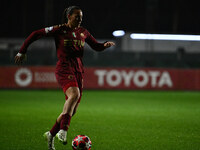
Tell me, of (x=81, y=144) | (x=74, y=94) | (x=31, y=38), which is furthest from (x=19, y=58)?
(x=81, y=144)

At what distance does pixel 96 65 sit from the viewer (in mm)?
26750

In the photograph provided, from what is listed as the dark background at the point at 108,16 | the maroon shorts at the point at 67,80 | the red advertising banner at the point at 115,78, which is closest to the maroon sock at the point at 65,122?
the maroon shorts at the point at 67,80

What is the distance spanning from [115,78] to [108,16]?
24.0 metres

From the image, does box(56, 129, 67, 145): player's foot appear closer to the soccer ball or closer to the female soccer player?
the female soccer player

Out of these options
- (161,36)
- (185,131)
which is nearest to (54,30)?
(185,131)

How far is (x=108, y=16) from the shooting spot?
160 ft

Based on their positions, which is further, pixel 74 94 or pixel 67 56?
pixel 67 56

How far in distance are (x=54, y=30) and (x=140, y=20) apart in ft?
145

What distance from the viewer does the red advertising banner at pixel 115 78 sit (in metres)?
24.6

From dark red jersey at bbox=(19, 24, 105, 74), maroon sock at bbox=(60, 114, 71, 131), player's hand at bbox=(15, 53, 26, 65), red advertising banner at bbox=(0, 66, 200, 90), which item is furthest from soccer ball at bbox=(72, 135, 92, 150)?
red advertising banner at bbox=(0, 66, 200, 90)

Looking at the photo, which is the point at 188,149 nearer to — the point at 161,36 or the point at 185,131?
the point at 185,131

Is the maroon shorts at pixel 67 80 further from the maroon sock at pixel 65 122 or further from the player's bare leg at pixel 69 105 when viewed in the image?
the maroon sock at pixel 65 122

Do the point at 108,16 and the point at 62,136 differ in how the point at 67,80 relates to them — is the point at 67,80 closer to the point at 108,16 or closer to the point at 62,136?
the point at 62,136

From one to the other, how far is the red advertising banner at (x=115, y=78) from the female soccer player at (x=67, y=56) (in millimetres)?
18561
